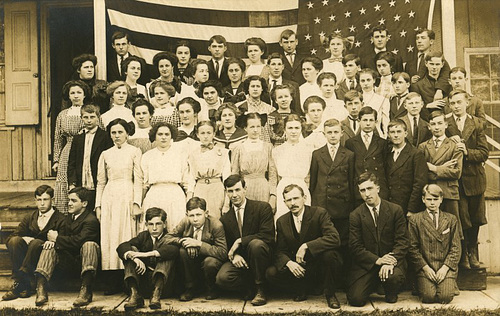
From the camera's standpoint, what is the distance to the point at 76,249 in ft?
18.7

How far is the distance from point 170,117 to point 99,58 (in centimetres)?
112

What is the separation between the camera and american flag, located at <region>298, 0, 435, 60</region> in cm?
636

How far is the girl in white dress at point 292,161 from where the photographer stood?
A: 5758 millimetres

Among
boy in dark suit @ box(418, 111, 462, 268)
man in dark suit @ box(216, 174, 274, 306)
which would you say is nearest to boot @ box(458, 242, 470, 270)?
boy in dark suit @ box(418, 111, 462, 268)

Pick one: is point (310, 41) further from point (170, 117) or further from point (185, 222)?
point (185, 222)

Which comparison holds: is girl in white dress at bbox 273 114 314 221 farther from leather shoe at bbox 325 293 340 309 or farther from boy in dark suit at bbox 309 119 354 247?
leather shoe at bbox 325 293 340 309

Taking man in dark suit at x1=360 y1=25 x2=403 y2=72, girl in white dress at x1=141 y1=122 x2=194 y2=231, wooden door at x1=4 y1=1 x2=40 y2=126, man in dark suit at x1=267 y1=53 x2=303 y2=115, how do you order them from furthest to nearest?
wooden door at x1=4 y1=1 x2=40 y2=126, man in dark suit at x1=360 y1=25 x2=403 y2=72, man in dark suit at x1=267 y1=53 x2=303 y2=115, girl in white dress at x1=141 y1=122 x2=194 y2=231

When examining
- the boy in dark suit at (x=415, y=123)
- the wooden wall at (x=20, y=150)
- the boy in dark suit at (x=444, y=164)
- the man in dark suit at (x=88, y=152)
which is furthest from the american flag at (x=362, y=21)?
the wooden wall at (x=20, y=150)

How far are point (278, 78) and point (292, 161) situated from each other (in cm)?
102

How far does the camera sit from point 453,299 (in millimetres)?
5395

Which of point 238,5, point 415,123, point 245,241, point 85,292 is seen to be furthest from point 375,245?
point 238,5

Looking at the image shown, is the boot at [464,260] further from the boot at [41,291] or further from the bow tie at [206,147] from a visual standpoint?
the boot at [41,291]

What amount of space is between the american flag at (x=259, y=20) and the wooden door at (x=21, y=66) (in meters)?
1.85

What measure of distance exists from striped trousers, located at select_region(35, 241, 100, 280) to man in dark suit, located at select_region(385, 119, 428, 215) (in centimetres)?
294
